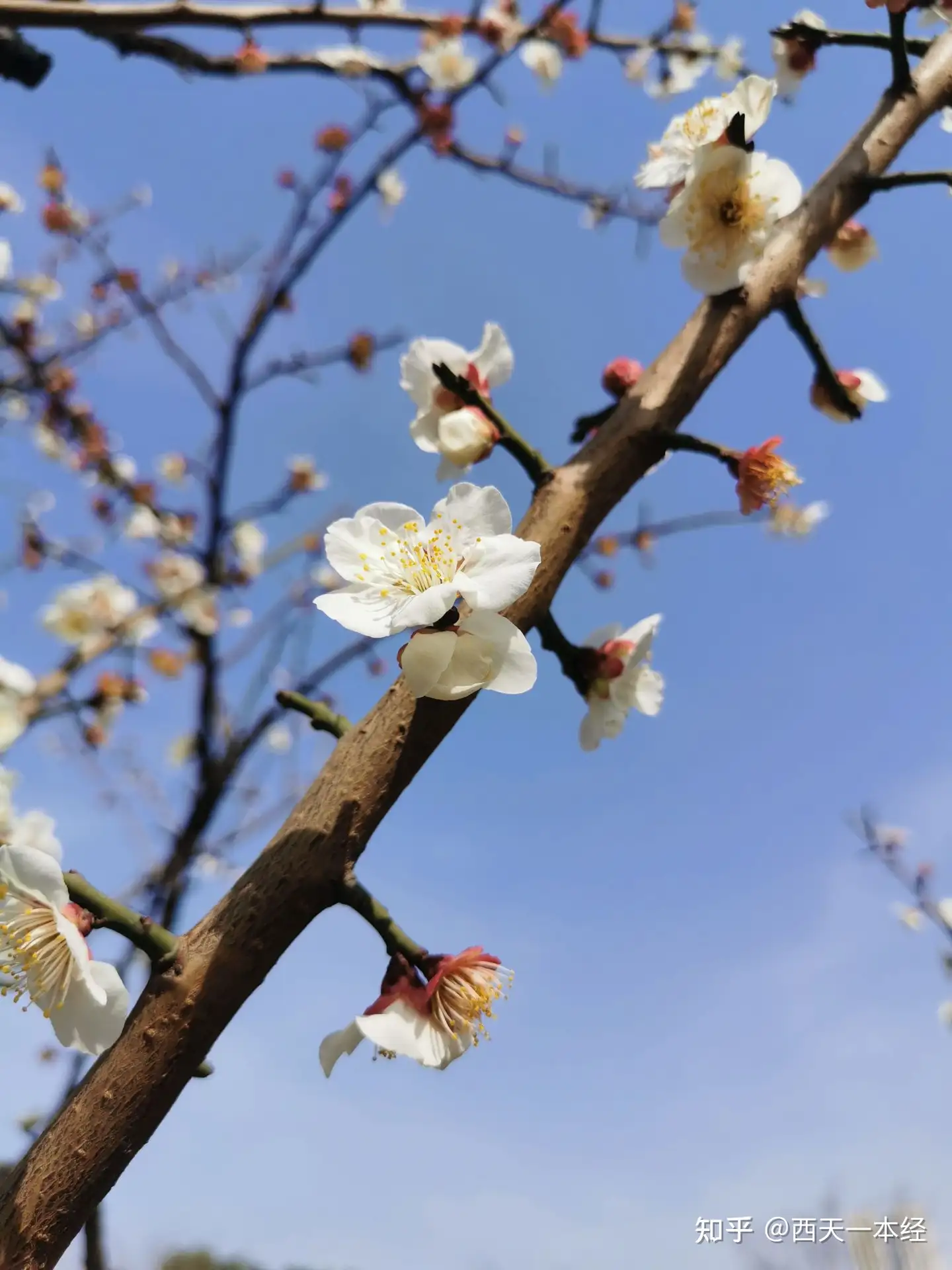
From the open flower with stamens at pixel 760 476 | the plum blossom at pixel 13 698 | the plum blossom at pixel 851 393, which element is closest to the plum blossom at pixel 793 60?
the plum blossom at pixel 851 393

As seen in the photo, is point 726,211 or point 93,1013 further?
point 726,211

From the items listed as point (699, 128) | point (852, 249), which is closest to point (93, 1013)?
point (699, 128)

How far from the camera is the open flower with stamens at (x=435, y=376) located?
1.18 m

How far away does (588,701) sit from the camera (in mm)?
1117

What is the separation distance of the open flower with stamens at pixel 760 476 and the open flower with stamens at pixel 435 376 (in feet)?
1.28

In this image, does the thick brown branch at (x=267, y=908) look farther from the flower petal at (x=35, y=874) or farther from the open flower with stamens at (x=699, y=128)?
the open flower with stamens at (x=699, y=128)

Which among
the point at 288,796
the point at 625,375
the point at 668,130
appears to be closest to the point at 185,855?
the point at 288,796

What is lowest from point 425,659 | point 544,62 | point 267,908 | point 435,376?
point 267,908

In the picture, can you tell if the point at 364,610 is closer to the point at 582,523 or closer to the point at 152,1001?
the point at 582,523

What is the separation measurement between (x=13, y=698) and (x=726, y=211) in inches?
94.7

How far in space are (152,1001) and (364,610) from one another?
385 millimetres

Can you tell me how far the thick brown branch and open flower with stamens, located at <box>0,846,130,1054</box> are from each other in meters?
0.06

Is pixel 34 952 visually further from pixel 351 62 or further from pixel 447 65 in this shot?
pixel 447 65

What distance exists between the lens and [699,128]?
1256 mm
